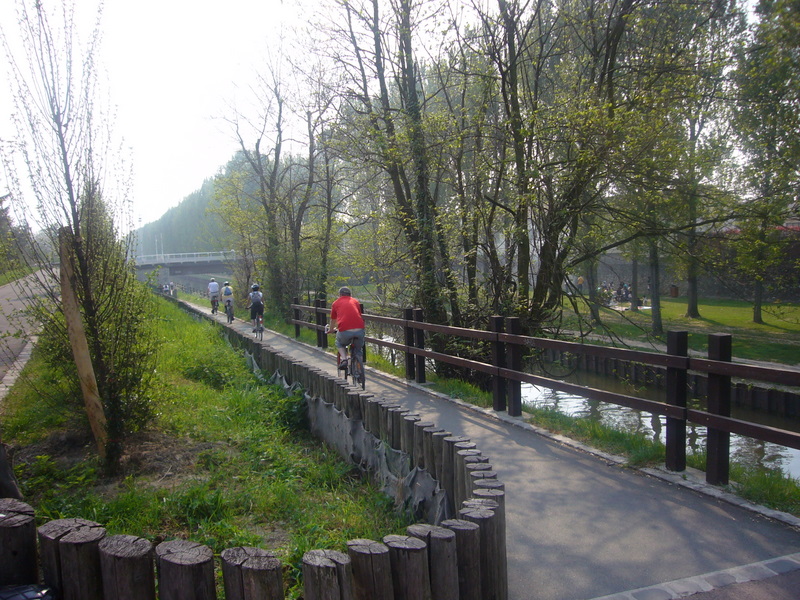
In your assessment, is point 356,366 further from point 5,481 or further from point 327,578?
point 327,578

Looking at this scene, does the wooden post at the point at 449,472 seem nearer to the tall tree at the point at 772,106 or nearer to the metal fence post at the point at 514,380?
the metal fence post at the point at 514,380

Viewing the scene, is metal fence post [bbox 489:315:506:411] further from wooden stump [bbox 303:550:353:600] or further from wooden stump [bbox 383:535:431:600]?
wooden stump [bbox 303:550:353:600]

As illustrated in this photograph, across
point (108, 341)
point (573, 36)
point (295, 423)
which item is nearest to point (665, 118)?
point (573, 36)

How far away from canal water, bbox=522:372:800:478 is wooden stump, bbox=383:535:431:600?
296 inches

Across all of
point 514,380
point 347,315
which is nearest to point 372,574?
point 514,380

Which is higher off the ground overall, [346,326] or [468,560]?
[346,326]

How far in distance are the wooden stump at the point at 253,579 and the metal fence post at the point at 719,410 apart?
365cm

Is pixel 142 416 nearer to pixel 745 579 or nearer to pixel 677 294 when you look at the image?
pixel 745 579

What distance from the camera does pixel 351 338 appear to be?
10352 millimetres

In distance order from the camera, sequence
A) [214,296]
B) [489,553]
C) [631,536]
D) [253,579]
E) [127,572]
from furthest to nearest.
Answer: [214,296]
[631,536]
[489,553]
[127,572]
[253,579]

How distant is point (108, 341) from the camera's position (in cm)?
597

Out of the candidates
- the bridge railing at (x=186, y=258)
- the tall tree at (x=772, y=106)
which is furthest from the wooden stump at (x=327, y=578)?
the bridge railing at (x=186, y=258)

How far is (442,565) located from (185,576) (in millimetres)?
1165

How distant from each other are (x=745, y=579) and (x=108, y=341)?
5.46 meters
